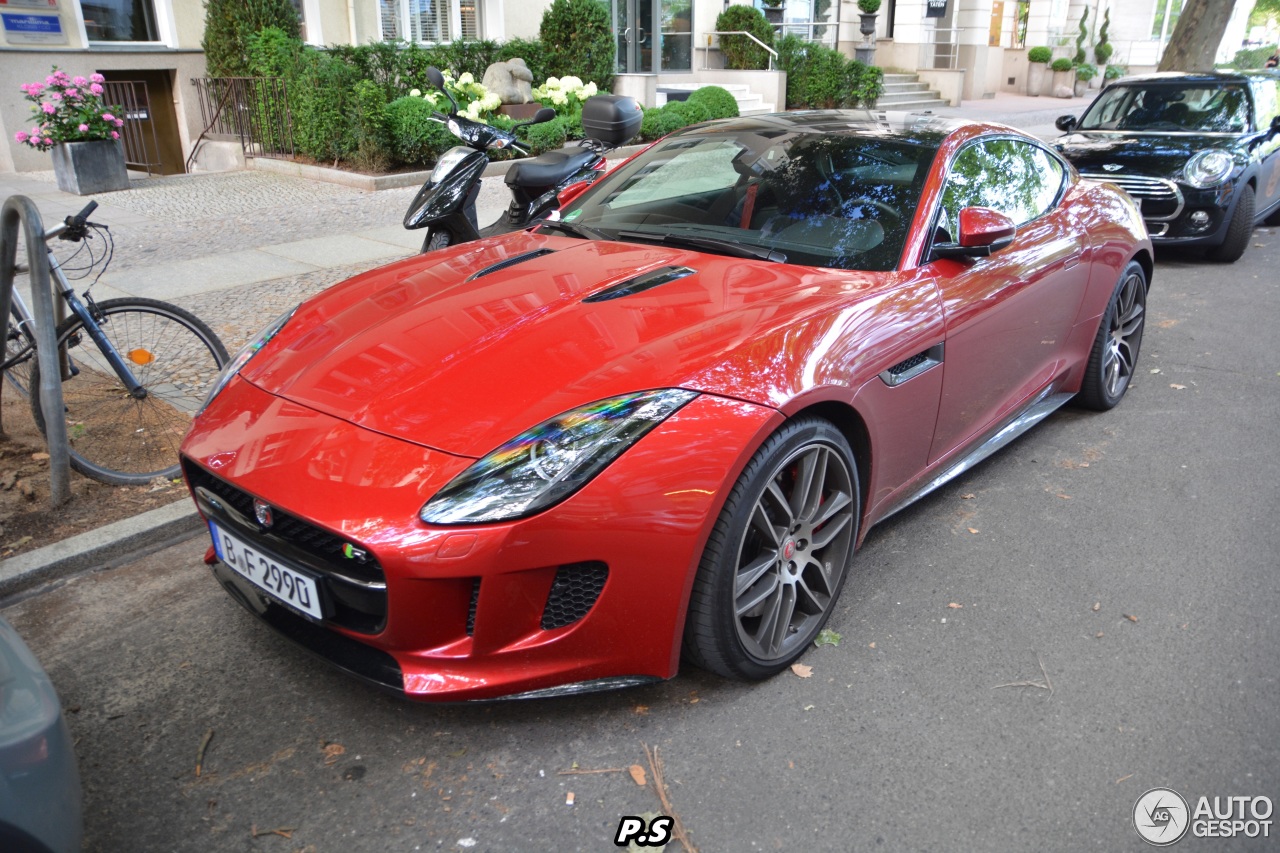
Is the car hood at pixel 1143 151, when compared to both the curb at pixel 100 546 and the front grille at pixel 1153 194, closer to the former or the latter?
the front grille at pixel 1153 194

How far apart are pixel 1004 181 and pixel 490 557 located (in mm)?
2917

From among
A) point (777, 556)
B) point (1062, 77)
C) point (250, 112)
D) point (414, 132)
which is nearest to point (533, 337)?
point (777, 556)

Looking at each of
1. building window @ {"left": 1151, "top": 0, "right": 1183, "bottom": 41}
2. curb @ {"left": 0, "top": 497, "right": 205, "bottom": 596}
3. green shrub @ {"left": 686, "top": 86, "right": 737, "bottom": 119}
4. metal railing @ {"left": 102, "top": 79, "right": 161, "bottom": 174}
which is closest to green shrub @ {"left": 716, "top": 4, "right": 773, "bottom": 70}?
green shrub @ {"left": 686, "top": 86, "right": 737, "bottom": 119}

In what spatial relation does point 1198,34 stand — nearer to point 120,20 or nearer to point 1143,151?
point 1143,151

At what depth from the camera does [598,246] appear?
12.1 ft

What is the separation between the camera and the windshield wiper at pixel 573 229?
12.6ft

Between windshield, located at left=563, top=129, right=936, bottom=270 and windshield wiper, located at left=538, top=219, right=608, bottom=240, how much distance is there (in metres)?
0.02

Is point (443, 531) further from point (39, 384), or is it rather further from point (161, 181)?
point (161, 181)

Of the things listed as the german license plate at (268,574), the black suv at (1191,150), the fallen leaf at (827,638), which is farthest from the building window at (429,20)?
the fallen leaf at (827,638)

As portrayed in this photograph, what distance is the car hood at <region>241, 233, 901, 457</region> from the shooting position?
8.44 feet

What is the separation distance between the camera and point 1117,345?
16.2ft

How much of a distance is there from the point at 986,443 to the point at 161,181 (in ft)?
35.6

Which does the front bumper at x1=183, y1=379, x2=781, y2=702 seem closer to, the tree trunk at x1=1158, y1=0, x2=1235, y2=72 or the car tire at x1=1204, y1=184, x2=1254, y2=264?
the car tire at x1=1204, y1=184, x2=1254, y2=264

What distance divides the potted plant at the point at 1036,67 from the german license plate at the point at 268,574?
30.4 m
